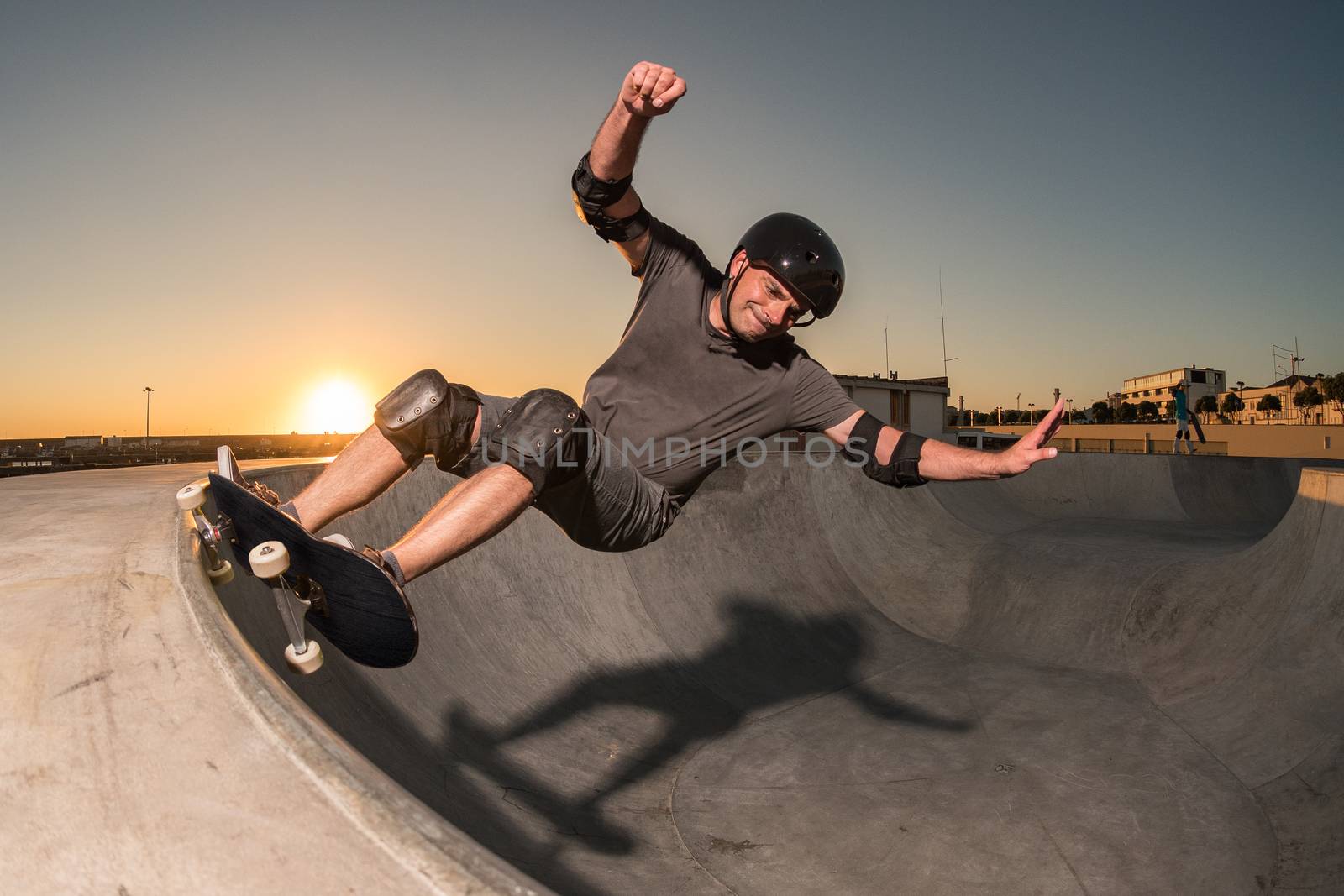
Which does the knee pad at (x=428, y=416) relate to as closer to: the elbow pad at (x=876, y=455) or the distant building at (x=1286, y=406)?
the elbow pad at (x=876, y=455)

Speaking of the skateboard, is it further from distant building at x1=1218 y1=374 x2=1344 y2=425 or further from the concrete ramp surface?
distant building at x1=1218 y1=374 x2=1344 y2=425

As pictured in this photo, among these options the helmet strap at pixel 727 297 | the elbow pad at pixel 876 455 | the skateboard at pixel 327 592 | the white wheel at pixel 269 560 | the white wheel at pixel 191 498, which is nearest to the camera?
the white wheel at pixel 269 560

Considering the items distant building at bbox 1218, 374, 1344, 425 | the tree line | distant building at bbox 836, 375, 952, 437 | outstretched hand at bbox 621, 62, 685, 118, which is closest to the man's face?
outstretched hand at bbox 621, 62, 685, 118

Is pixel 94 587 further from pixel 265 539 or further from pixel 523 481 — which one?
pixel 523 481

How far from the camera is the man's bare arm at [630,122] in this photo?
2.47m

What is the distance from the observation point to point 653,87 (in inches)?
97.5

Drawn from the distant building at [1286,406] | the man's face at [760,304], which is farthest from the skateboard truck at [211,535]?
the distant building at [1286,406]

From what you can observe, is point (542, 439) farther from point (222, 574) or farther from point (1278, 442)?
point (1278, 442)

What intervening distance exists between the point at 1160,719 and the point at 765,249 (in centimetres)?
476

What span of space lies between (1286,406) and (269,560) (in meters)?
129

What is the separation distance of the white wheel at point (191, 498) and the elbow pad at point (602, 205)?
1.78m

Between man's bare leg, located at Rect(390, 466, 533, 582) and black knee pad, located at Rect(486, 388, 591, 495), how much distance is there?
0.17ft

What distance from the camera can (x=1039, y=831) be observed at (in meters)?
3.95

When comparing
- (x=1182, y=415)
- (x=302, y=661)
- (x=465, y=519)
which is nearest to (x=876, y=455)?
(x=465, y=519)
